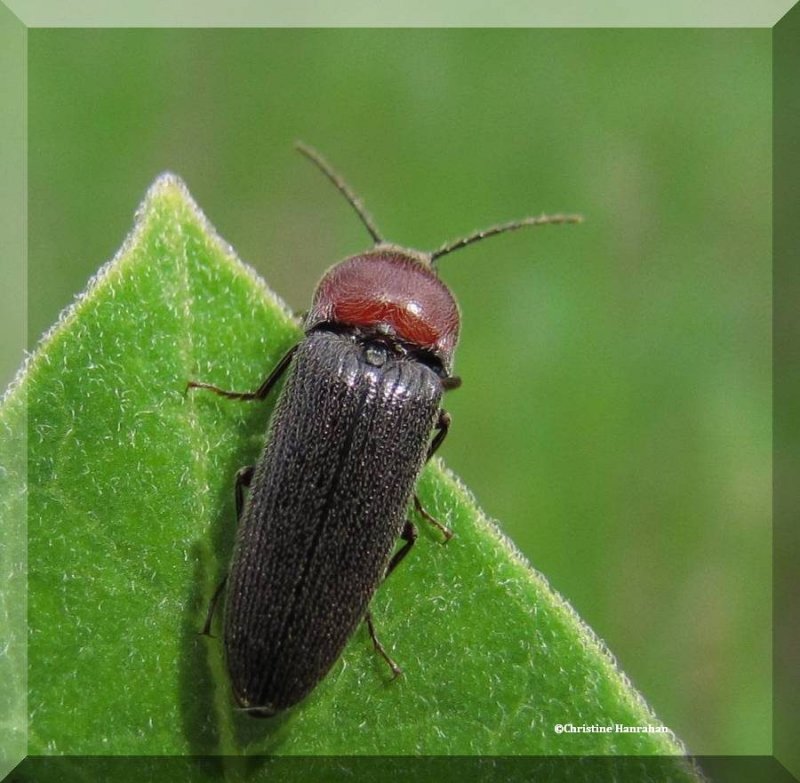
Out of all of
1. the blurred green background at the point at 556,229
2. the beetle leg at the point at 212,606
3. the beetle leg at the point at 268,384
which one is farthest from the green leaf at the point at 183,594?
the blurred green background at the point at 556,229

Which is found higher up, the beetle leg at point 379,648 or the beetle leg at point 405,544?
the beetle leg at point 405,544

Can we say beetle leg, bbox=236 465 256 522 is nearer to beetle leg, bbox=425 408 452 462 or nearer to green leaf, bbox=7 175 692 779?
green leaf, bbox=7 175 692 779

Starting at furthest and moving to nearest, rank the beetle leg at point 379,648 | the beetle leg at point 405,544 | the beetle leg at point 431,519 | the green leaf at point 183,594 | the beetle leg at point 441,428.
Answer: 1. the beetle leg at point 441,428
2. the beetle leg at point 405,544
3. the beetle leg at point 431,519
4. the beetle leg at point 379,648
5. the green leaf at point 183,594

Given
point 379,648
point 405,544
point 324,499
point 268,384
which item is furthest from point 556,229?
point 379,648

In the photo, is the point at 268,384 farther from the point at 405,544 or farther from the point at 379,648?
the point at 379,648

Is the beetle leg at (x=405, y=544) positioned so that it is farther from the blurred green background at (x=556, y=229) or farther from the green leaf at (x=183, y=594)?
the blurred green background at (x=556, y=229)
